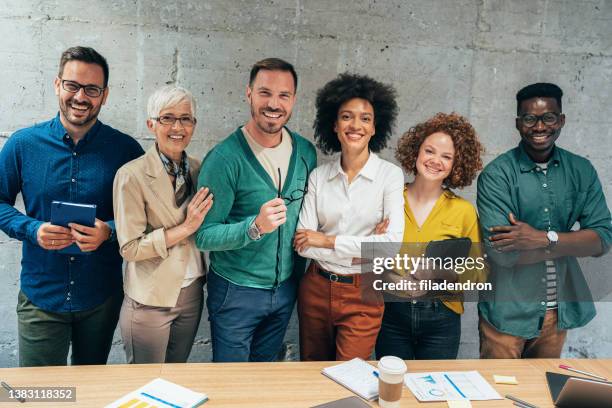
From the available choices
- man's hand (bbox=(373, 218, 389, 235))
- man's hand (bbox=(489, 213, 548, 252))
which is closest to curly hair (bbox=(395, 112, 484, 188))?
man's hand (bbox=(489, 213, 548, 252))

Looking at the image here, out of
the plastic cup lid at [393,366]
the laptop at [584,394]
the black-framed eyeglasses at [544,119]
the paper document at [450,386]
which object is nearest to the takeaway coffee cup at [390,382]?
the plastic cup lid at [393,366]

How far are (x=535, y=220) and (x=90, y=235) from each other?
208 cm

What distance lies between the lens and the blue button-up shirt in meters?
2.03

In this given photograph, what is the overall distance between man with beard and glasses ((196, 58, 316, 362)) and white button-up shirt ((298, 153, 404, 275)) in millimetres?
90

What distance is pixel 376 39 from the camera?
8.66 ft

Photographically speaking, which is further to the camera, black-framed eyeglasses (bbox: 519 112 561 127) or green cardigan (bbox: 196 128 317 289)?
black-framed eyeglasses (bbox: 519 112 561 127)

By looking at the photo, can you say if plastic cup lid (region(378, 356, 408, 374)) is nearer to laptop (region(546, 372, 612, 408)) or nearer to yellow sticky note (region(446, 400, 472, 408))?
yellow sticky note (region(446, 400, 472, 408))

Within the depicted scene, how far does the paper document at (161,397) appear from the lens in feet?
4.83

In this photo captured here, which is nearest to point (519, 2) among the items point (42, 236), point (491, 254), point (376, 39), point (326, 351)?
point (376, 39)

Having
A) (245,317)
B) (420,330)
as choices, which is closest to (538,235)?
(420,330)

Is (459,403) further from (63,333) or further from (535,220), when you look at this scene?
(63,333)

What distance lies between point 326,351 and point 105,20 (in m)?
2.01

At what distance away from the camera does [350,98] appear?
2.20 m

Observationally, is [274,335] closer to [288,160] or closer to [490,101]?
[288,160]
